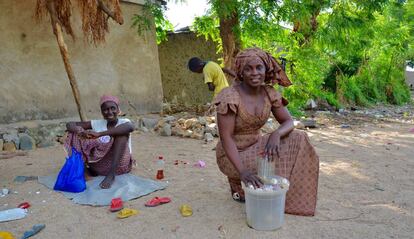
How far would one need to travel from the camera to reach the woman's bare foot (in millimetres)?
3269

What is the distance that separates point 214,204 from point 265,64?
1.14m

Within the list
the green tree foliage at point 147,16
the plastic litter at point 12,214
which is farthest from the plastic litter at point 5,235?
the green tree foliage at point 147,16

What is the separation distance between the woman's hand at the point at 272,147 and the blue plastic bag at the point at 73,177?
171cm

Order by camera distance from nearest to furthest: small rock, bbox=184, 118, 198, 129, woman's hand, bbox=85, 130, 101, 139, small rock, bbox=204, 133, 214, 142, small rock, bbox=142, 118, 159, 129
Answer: woman's hand, bbox=85, 130, 101, 139
small rock, bbox=204, 133, 214, 142
small rock, bbox=184, 118, 198, 129
small rock, bbox=142, 118, 159, 129

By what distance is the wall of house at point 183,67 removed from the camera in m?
10.1

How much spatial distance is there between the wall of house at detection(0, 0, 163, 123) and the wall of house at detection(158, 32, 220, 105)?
9.65 feet

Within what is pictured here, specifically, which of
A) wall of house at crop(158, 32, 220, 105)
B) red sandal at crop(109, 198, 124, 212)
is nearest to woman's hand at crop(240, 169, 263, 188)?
red sandal at crop(109, 198, 124, 212)

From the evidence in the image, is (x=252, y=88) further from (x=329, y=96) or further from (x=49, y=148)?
(x=329, y=96)

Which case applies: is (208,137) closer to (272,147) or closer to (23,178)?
(23,178)

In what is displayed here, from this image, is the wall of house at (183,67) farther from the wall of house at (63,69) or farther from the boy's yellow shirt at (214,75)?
the boy's yellow shirt at (214,75)

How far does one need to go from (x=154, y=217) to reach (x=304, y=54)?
6.82 meters

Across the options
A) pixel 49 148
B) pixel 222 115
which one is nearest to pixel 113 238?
pixel 222 115

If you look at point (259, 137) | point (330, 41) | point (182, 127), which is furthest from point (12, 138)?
point (330, 41)

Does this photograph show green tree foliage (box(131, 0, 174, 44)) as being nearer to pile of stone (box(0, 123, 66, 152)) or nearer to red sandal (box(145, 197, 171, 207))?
pile of stone (box(0, 123, 66, 152))
